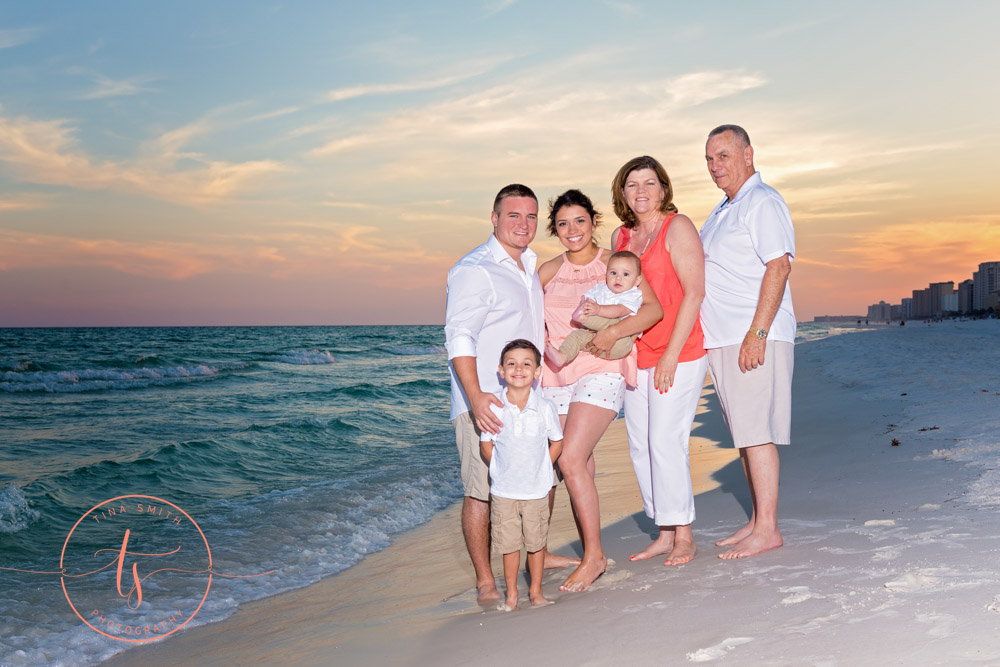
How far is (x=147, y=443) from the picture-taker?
39.5ft

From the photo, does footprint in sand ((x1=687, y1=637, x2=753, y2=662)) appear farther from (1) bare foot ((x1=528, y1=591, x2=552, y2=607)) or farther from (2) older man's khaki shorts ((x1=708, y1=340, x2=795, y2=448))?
(2) older man's khaki shorts ((x1=708, y1=340, x2=795, y2=448))

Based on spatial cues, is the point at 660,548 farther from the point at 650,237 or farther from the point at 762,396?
the point at 650,237

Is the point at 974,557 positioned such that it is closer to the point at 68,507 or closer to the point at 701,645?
the point at 701,645

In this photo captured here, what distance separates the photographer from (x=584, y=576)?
3.77 metres

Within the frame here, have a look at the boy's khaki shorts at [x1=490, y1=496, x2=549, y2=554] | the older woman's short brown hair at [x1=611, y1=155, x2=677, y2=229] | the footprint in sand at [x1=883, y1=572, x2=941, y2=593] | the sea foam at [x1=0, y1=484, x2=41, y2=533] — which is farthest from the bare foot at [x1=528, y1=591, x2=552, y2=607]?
the sea foam at [x1=0, y1=484, x2=41, y2=533]

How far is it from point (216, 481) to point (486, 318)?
273 inches

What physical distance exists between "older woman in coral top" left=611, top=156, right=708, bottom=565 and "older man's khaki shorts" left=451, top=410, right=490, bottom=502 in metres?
0.85

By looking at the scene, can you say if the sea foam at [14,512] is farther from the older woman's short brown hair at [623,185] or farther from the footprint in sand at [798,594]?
the footprint in sand at [798,594]

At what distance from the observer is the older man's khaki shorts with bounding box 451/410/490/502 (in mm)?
3805

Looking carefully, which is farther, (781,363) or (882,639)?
(781,363)

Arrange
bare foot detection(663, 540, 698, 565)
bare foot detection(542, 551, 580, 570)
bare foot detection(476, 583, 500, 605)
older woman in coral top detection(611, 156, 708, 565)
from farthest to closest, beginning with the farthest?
1. bare foot detection(542, 551, 580, 570)
2. bare foot detection(476, 583, 500, 605)
3. bare foot detection(663, 540, 698, 565)
4. older woman in coral top detection(611, 156, 708, 565)

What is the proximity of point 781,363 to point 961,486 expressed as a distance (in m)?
1.54

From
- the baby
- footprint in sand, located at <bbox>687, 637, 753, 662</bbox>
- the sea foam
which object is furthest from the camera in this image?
the sea foam

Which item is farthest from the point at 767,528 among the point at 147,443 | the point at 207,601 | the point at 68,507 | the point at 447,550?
the point at 147,443
